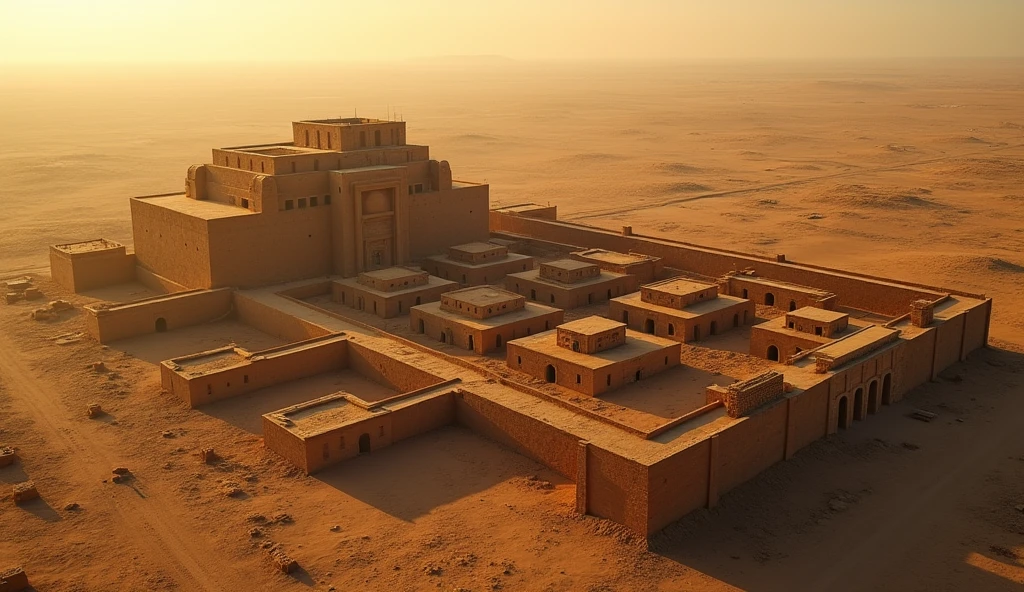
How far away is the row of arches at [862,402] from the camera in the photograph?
92.3 feet

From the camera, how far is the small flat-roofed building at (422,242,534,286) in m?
42.5

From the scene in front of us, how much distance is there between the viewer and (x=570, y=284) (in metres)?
39.7

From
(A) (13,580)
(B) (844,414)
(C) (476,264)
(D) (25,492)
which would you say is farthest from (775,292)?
(A) (13,580)

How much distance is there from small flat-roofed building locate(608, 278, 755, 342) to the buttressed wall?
11.6 m

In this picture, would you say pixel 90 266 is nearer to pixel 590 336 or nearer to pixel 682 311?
pixel 590 336

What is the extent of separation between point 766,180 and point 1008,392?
5507 centimetres

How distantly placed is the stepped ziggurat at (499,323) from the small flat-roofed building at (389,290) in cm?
10

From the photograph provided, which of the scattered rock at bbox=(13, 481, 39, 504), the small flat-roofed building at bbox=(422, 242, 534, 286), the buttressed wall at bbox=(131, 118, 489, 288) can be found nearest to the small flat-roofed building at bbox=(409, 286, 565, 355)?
the small flat-roofed building at bbox=(422, 242, 534, 286)

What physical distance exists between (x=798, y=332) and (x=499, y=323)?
1066cm

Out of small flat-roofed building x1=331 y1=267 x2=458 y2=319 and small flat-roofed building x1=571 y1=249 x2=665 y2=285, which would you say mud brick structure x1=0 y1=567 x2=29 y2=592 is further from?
small flat-roofed building x1=571 y1=249 x2=665 y2=285

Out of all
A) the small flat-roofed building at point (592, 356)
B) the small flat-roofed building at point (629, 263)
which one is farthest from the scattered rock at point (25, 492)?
the small flat-roofed building at point (629, 263)

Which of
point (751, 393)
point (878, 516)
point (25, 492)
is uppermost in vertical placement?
point (751, 393)

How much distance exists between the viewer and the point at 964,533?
22609mm

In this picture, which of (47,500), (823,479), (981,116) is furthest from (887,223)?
(981,116)
